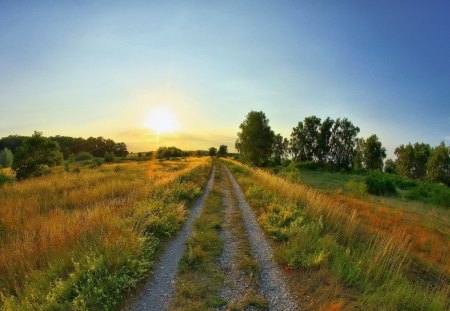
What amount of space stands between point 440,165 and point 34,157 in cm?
9775

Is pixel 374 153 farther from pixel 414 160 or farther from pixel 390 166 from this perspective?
pixel 390 166

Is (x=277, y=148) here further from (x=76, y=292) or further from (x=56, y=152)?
(x=76, y=292)

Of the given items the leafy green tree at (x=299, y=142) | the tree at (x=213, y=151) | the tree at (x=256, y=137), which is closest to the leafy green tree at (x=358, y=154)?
the leafy green tree at (x=299, y=142)

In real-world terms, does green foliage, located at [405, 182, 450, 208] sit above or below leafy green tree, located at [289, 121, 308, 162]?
below

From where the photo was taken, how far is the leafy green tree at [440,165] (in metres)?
82.1

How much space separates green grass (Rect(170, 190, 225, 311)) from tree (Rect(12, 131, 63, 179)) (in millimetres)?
31945

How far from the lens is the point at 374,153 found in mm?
99500

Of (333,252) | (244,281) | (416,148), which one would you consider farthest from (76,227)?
(416,148)

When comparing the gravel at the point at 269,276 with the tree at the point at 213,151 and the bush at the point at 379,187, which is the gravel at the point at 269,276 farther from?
the tree at the point at 213,151

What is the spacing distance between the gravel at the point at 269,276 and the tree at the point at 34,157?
1317 inches

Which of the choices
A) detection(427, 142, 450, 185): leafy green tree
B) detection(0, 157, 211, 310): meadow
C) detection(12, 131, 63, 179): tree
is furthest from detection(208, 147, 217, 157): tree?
detection(0, 157, 211, 310): meadow

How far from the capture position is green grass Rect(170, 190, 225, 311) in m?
6.10

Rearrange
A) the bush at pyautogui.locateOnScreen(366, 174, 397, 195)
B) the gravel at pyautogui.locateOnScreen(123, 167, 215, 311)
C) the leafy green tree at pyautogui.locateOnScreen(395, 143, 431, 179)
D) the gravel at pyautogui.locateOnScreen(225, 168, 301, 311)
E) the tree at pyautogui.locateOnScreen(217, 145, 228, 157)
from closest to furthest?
1. the gravel at pyautogui.locateOnScreen(123, 167, 215, 311)
2. the gravel at pyautogui.locateOnScreen(225, 168, 301, 311)
3. the bush at pyautogui.locateOnScreen(366, 174, 397, 195)
4. the leafy green tree at pyautogui.locateOnScreen(395, 143, 431, 179)
5. the tree at pyautogui.locateOnScreen(217, 145, 228, 157)

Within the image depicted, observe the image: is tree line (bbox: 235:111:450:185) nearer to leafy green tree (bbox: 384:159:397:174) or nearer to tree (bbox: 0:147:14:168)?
leafy green tree (bbox: 384:159:397:174)
